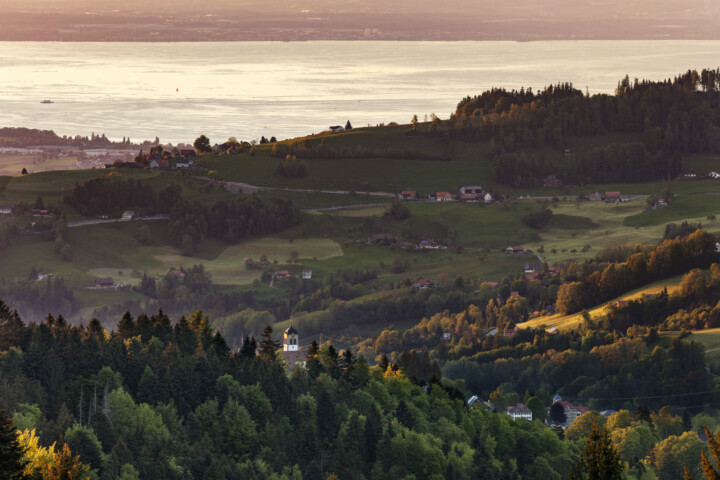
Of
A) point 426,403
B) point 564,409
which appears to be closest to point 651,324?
point 564,409

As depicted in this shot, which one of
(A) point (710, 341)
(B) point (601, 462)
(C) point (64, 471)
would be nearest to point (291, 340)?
(A) point (710, 341)

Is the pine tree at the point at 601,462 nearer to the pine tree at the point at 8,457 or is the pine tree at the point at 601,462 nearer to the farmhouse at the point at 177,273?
the pine tree at the point at 8,457

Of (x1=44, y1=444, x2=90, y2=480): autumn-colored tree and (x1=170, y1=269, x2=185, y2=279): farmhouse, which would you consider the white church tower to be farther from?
(x1=44, y1=444, x2=90, y2=480): autumn-colored tree

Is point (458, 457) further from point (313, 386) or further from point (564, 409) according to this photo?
point (564, 409)

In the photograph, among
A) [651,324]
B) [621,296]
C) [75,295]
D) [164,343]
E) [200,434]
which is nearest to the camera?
[200,434]

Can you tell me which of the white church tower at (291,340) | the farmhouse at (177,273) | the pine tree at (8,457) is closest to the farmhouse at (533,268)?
the farmhouse at (177,273)

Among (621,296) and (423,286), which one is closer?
(621,296)

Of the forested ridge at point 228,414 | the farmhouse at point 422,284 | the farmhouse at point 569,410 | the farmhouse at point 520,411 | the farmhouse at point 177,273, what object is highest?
the forested ridge at point 228,414

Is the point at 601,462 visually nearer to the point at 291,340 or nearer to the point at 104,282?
the point at 291,340
